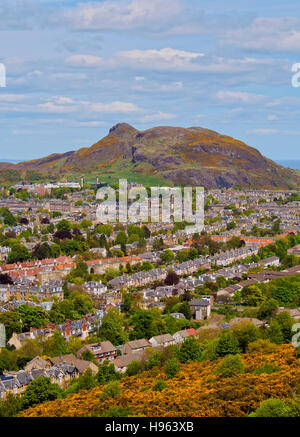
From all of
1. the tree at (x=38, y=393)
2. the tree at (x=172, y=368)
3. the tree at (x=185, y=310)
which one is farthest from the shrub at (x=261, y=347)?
the tree at (x=185, y=310)

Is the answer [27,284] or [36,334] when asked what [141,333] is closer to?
[36,334]

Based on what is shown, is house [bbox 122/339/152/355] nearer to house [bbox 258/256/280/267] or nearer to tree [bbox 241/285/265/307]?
tree [bbox 241/285/265/307]

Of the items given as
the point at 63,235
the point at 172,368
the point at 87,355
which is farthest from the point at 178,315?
the point at 63,235

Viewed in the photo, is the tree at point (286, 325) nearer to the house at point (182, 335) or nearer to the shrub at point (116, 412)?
the house at point (182, 335)

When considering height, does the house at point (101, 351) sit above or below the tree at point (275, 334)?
below

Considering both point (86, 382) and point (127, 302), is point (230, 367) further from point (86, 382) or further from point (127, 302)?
point (127, 302)

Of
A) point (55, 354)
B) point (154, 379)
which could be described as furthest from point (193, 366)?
point (55, 354)
